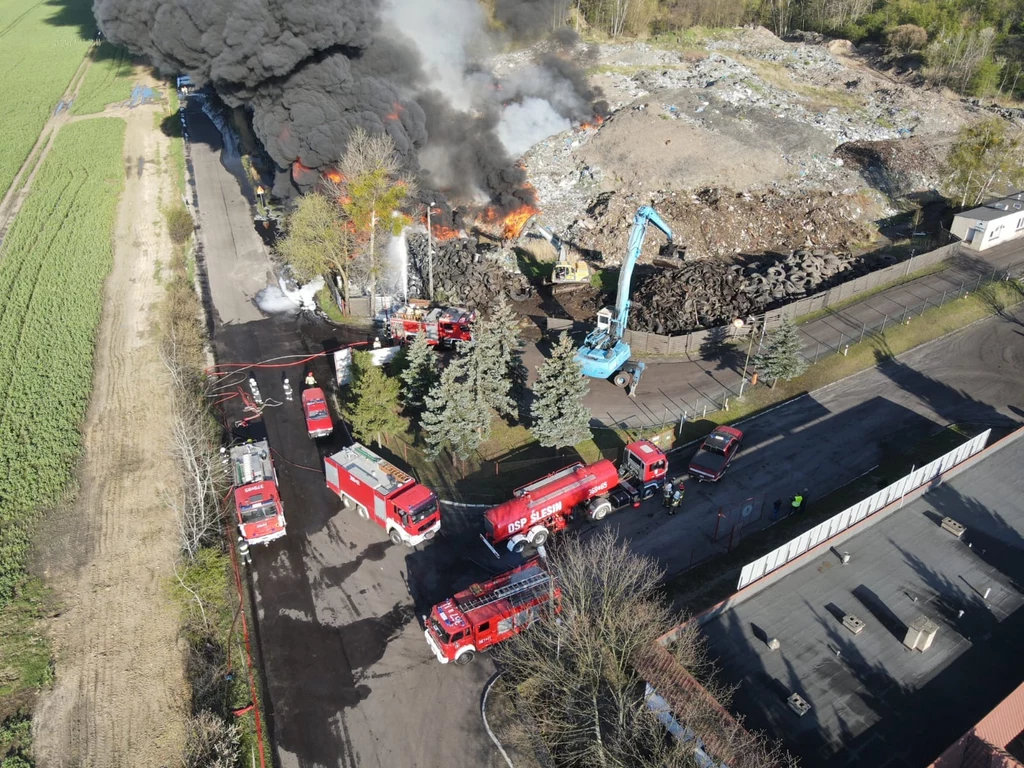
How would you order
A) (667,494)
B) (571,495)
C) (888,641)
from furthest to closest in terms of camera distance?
1. (667,494)
2. (571,495)
3. (888,641)

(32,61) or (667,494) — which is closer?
(667,494)

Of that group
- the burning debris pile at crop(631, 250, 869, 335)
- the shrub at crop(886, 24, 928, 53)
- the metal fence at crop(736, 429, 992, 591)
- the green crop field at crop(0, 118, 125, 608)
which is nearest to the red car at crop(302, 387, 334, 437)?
the green crop field at crop(0, 118, 125, 608)

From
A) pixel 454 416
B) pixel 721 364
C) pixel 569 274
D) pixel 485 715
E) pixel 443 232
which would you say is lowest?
pixel 721 364

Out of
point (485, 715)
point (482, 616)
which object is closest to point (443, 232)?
point (482, 616)

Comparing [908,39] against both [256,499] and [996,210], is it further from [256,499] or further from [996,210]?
[256,499]

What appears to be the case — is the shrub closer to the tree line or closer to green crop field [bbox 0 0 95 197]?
the tree line

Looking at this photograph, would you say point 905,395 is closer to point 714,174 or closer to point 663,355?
point 663,355
